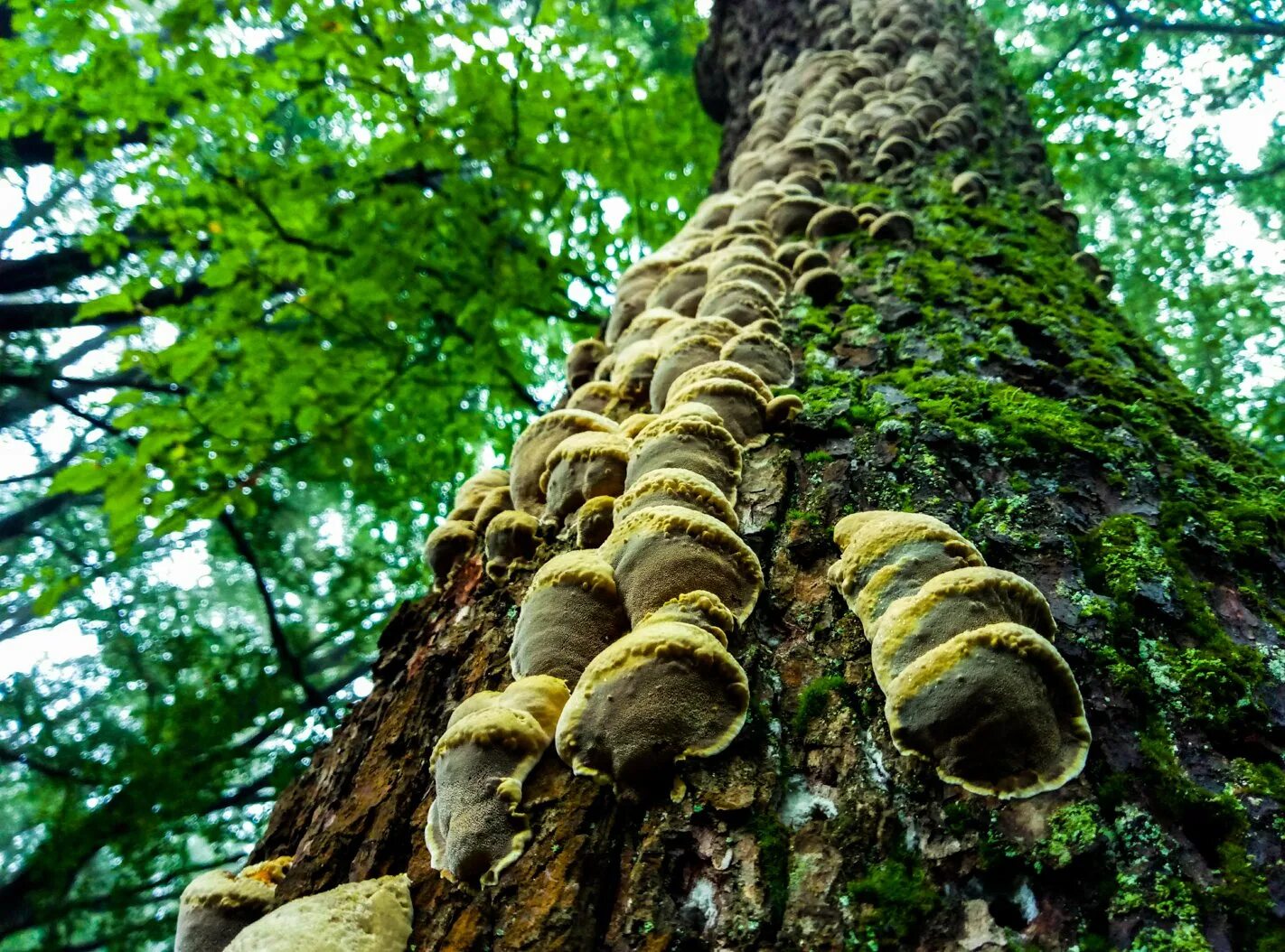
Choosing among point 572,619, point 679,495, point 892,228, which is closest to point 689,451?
point 679,495

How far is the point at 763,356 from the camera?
265 cm

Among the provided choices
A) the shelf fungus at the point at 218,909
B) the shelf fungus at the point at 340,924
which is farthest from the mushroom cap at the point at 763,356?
the shelf fungus at the point at 218,909

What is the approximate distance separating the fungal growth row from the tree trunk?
4 cm

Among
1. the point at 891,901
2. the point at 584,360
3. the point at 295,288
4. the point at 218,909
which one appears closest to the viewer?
the point at 891,901

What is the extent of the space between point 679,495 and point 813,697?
1.92 feet

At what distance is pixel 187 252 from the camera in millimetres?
7391

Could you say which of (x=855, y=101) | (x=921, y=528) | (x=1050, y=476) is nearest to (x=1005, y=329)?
(x=1050, y=476)

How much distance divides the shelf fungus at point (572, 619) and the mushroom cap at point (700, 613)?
0.17 meters

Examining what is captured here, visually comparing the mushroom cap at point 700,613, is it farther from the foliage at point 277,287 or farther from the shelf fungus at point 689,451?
the foliage at point 277,287

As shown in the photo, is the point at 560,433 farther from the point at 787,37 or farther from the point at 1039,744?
the point at 787,37

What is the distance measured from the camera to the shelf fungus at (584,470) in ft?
7.53

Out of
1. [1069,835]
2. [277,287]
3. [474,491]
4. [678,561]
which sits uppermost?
[277,287]

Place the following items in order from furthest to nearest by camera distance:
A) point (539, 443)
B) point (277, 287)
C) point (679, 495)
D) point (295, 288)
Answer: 1. point (295, 288)
2. point (277, 287)
3. point (539, 443)
4. point (679, 495)

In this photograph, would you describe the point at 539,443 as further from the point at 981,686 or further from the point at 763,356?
the point at 981,686
